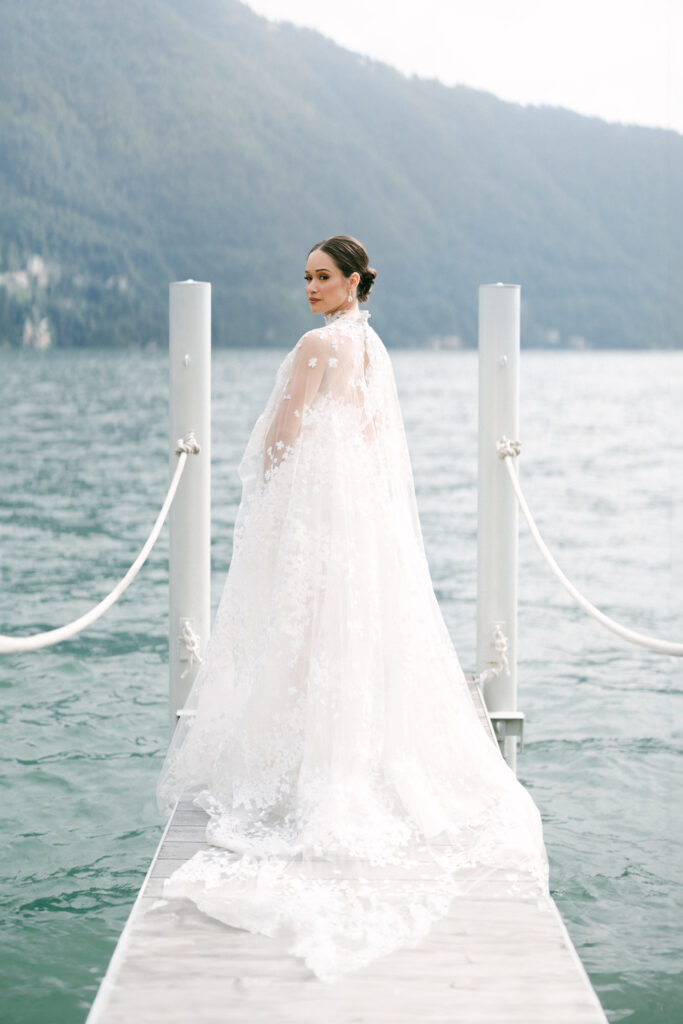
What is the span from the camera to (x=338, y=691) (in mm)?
3424

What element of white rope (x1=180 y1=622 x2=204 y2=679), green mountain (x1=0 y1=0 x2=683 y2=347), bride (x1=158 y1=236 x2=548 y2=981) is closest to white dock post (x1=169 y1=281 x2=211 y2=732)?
white rope (x1=180 y1=622 x2=204 y2=679)

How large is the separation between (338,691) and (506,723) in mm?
1787

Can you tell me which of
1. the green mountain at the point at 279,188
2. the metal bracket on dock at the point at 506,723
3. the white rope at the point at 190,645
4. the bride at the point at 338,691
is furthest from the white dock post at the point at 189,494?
the green mountain at the point at 279,188

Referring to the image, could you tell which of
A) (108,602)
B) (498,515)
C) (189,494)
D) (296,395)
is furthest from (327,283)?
(498,515)

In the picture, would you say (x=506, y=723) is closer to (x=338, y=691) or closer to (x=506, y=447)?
(x=506, y=447)

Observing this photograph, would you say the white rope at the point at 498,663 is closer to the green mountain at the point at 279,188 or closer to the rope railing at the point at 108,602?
the rope railing at the point at 108,602

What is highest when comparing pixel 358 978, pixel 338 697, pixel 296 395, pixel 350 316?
pixel 350 316

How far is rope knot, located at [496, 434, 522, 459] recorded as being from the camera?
5051mm

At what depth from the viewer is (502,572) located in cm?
516

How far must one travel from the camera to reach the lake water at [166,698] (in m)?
4.73

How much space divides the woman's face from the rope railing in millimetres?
963

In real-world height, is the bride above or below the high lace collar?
below

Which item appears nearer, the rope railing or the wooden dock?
the rope railing

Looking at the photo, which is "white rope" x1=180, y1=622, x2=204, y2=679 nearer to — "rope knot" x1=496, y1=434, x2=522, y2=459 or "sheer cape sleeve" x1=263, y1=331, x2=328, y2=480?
"sheer cape sleeve" x1=263, y1=331, x2=328, y2=480
